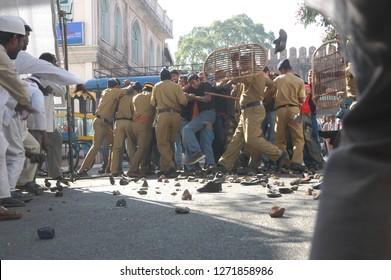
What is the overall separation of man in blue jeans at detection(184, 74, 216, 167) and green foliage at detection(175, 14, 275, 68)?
140 ft

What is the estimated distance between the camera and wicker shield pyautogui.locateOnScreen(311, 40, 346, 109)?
6.93 metres

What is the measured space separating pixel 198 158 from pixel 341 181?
28.1ft

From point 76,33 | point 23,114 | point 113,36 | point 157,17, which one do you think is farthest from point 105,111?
point 157,17

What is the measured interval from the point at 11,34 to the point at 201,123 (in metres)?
5.27

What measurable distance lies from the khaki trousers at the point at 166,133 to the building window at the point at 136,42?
84.4ft

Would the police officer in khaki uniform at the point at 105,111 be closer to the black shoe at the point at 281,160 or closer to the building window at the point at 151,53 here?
the black shoe at the point at 281,160

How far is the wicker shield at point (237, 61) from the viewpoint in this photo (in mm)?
8617

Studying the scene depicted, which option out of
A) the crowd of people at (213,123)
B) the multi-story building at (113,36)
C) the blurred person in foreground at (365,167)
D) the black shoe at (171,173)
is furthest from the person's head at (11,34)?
the multi-story building at (113,36)

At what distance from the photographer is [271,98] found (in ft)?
34.3

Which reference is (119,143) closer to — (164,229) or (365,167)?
(164,229)

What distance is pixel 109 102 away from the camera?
36.2ft

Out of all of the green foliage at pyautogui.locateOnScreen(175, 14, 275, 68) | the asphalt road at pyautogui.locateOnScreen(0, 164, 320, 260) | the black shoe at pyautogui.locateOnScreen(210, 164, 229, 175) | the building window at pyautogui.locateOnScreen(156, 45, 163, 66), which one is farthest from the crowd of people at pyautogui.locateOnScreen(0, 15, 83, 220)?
the green foliage at pyautogui.locateOnScreen(175, 14, 275, 68)

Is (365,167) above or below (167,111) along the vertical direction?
above

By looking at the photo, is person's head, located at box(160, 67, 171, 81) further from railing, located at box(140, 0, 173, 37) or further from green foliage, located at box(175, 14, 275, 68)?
green foliage, located at box(175, 14, 275, 68)
